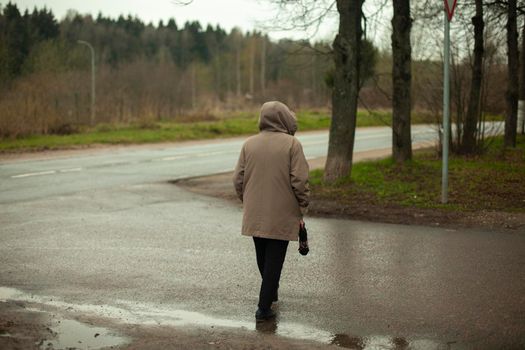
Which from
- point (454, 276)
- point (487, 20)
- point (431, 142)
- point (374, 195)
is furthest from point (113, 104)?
point (454, 276)

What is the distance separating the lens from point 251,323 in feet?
18.8

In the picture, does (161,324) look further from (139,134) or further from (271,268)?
(139,134)

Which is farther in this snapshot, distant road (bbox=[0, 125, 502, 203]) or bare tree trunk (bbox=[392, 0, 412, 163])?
bare tree trunk (bbox=[392, 0, 412, 163])

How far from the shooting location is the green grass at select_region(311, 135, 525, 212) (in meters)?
11.8

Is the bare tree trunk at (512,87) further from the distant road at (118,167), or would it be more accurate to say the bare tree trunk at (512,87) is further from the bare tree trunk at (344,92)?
the bare tree trunk at (344,92)

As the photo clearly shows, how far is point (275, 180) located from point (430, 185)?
830cm

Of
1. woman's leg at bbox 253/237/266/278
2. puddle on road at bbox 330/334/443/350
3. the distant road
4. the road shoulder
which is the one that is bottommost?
puddle on road at bbox 330/334/443/350

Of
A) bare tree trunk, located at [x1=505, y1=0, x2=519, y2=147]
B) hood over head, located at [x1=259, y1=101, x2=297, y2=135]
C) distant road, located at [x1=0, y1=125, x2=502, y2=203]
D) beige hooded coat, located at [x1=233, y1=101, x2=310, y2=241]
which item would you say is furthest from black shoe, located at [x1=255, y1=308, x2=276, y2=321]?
bare tree trunk, located at [x1=505, y1=0, x2=519, y2=147]

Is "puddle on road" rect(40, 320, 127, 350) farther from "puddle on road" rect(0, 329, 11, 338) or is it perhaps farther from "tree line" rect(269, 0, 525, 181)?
"tree line" rect(269, 0, 525, 181)

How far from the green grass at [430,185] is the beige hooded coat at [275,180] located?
6083 millimetres

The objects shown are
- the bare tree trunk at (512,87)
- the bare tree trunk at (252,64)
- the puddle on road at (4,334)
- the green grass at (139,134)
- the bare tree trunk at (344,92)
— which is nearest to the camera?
the puddle on road at (4,334)

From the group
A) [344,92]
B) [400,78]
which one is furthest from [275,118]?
[400,78]

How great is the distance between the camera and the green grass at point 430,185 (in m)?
11.8

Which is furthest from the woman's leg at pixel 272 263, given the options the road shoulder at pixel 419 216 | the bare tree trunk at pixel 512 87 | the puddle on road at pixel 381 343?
the bare tree trunk at pixel 512 87
